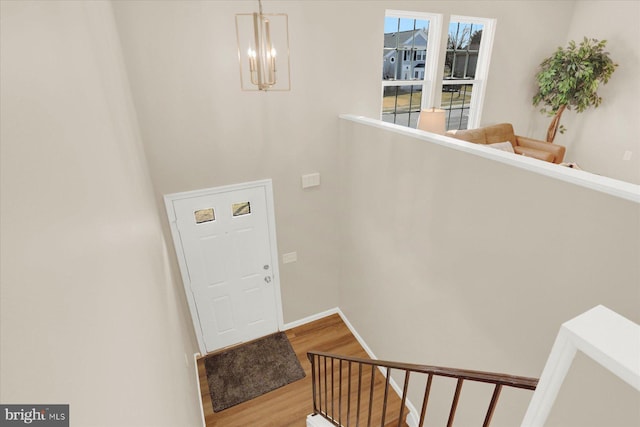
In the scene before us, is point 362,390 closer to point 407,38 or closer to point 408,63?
point 408,63

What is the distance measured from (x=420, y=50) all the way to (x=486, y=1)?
1058mm

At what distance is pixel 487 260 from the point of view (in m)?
2.09

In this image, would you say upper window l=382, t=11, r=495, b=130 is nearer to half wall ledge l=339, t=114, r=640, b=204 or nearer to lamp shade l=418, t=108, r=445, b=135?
lamp shade l=418, t=108, r=445, b=135

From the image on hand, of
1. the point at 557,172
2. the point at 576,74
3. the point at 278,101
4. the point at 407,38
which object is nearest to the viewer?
the point at 557,172

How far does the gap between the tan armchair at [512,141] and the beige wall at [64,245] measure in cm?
407

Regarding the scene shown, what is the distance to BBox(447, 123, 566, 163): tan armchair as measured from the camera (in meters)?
4.26

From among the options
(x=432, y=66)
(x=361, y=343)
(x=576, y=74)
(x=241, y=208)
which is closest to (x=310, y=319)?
(x=361, y=343)

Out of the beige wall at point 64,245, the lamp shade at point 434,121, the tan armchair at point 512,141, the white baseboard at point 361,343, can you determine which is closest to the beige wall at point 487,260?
the white baseboard at point 361,343

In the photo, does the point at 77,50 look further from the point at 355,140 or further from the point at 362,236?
the point at 362,236

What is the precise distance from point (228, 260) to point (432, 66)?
147 inches

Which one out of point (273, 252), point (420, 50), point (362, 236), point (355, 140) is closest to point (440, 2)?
point (420, 50)

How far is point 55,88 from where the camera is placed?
2.72 feet

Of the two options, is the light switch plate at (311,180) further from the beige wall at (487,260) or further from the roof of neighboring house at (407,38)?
the roof of neighboring house at (407,38)

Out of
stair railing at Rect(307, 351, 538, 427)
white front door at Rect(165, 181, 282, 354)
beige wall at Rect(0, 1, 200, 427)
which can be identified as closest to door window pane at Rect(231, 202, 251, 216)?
white front door at Rect(165, 181, 282, 354)
